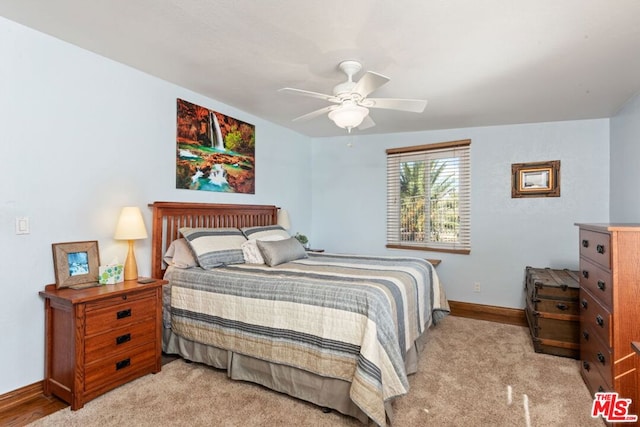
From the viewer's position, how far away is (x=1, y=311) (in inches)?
82.7

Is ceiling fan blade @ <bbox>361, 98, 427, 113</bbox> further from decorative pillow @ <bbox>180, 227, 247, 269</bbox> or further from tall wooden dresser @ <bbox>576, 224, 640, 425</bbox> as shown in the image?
decorative pillow @ <bbox>180, 227, 247, 269</bbox>

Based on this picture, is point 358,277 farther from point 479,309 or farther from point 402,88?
point 479,309

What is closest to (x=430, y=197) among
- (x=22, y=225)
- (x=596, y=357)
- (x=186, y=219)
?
(x=596, y=357)

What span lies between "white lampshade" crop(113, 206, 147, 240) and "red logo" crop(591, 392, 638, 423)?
10.8 feet

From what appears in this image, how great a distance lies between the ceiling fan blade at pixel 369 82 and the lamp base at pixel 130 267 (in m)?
2.13

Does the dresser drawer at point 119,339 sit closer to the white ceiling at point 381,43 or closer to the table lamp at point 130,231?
the table lamp at point 130,231

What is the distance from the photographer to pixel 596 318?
A: 2.21 metres

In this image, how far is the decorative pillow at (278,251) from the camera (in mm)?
3013

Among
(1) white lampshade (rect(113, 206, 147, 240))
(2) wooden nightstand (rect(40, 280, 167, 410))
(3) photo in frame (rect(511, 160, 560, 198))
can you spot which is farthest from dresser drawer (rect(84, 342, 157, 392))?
(3) photo in frame (rect(511, 160, 560, 198))

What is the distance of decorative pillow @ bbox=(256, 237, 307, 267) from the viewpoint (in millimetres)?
3013

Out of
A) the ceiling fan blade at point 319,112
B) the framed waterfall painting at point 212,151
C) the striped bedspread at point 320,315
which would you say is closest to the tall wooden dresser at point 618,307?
the striped bedspread at point 320,315

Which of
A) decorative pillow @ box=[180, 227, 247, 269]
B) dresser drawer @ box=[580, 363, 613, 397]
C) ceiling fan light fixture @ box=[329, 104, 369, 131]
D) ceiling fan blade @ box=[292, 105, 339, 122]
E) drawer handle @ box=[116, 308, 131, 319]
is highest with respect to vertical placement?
ceiling fan blade @ box=[292, 105, 339, 122]

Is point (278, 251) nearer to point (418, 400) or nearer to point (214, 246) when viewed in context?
point (214, 246)

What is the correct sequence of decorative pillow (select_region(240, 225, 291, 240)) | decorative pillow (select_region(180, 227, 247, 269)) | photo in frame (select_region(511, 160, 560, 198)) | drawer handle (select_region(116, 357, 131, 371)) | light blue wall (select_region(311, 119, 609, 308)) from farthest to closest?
photo in frame (select_region(511, 160, 560, 198)) → light blue wall (select_region(311, 119, 609, 308)) → decorative pillow (select_region(240, 225, 291, 240)) → decorative pillow (select_region(180, 227, 247, 269)) → drawer handle (select_region(116, 357, 131, 371))
